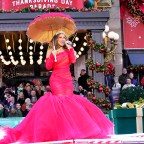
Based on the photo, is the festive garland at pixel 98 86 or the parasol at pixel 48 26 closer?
the parasol at pixel 48 26

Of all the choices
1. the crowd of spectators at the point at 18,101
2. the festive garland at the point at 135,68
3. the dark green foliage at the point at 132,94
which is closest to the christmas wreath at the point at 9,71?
the crowd of spectators at the point at 18,101

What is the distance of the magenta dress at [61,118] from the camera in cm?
708

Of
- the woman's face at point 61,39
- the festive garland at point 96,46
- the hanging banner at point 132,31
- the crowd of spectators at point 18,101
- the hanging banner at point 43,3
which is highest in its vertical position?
the hanging banner at point 43,3

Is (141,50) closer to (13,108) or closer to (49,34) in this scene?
(13,108)

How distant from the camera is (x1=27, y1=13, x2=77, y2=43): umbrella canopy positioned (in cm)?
819

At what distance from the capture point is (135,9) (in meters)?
22.3

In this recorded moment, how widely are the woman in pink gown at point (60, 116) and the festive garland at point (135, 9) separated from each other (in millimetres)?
14765

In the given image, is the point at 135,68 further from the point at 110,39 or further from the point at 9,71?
the point at 9,71

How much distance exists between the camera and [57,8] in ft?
54.1

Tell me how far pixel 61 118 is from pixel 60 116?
36mm

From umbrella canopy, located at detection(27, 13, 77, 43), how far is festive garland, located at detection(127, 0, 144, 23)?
14.1 metres

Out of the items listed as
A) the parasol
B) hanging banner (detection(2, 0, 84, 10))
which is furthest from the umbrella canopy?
hanging banner (detection(2, 0, 84, 10))

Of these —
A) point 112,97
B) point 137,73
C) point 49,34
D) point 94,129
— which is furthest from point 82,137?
point 137,73

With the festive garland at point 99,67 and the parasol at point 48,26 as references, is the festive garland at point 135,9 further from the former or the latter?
the parasol at point 48,26
